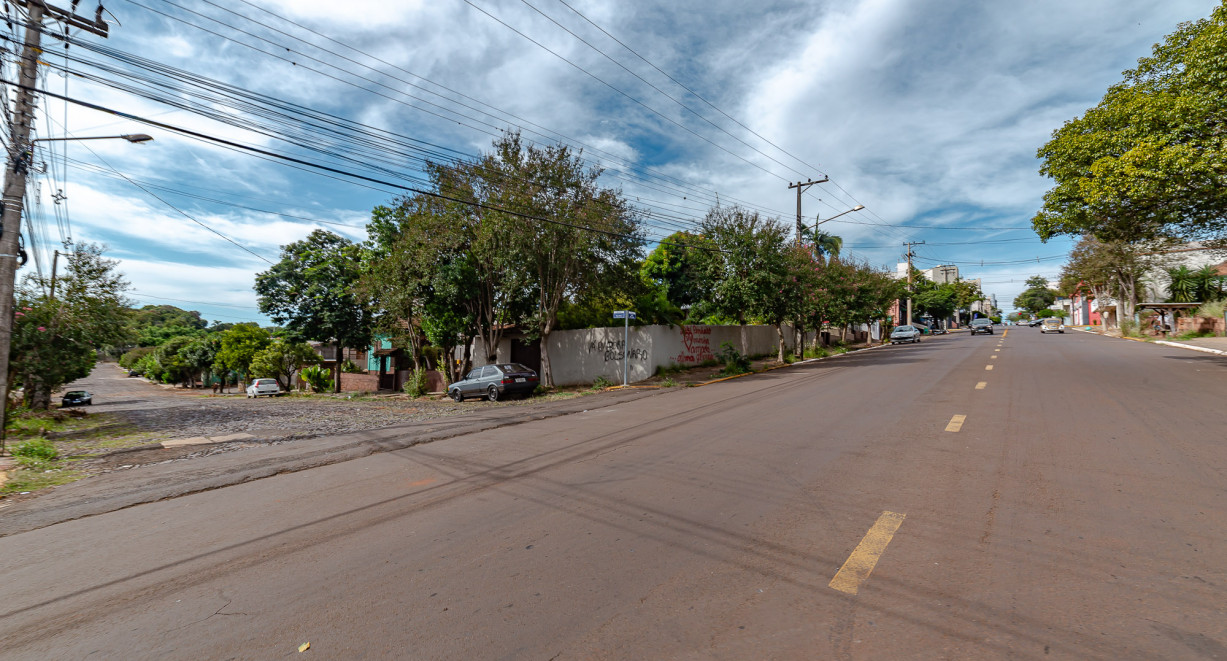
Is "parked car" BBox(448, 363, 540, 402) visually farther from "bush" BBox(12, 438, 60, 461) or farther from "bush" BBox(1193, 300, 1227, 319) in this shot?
"bush" BBox(1193, 300, 1227, 319)

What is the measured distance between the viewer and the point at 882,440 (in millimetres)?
7711

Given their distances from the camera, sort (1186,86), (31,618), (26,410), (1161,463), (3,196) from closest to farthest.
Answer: (31,618) < (1161,463) < (3,196) < (1186,86) < (26,410)

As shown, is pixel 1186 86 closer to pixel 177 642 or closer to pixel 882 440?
pixel 882 440

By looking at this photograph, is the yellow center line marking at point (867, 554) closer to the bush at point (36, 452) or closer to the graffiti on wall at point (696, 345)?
the bush at point (36, 452)

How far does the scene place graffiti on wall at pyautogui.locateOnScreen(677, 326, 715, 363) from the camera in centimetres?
2547

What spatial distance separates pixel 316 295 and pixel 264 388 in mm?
10636

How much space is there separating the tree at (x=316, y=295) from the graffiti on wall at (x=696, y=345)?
19.3m

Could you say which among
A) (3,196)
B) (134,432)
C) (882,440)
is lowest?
(134,432)

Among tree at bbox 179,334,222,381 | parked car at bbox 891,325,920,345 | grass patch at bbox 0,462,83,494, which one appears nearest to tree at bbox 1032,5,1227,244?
grass patch at bbox 0,462,83,494

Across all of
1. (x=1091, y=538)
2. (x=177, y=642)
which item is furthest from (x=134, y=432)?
(x=1091, y=538)

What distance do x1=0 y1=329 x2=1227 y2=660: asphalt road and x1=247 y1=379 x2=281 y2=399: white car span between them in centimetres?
3637

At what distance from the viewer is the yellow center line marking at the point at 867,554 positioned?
140 inches

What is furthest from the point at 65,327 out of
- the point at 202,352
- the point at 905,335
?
the point at 905,335

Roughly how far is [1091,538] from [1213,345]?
31.7 meters
